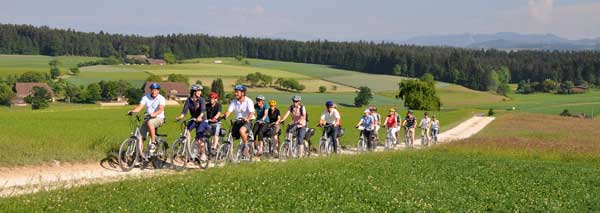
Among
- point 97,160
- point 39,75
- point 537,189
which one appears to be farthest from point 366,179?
point 39,75

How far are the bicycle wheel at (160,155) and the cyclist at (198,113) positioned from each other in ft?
2.56

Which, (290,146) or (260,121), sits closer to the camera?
(260,121)

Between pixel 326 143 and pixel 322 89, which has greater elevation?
pixel 326 143

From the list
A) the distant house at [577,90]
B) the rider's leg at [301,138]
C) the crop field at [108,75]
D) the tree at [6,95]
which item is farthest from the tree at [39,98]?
the distant house at [577,90]

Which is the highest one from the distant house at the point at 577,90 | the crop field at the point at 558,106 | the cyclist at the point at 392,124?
the cyclist at the point at 392,124

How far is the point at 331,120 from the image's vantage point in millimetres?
22672

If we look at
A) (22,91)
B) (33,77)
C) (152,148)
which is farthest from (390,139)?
(33,77)

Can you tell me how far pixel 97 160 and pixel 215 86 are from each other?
295 ft

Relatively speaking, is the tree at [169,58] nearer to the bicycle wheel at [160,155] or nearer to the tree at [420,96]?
the tree at [420,96]

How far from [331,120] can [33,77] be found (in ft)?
299

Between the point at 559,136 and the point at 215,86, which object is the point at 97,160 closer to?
the point at 559,136

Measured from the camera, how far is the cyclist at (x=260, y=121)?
1903cm

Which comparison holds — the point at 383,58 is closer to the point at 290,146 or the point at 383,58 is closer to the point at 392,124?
the point at 392,124

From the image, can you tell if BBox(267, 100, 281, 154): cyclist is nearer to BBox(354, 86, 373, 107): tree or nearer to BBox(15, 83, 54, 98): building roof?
BBox(15, 83, 54, 98): building roof
